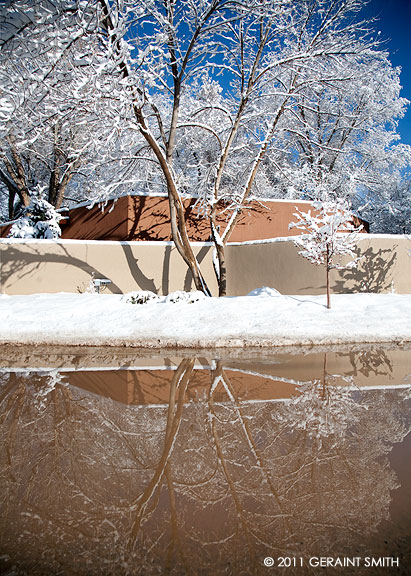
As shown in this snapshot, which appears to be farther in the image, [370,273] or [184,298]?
[370,273]

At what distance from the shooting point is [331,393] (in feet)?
16.1

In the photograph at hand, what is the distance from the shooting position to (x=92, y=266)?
575 inches

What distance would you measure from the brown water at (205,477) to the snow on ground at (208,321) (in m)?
3.17

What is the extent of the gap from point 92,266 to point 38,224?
3.99 m

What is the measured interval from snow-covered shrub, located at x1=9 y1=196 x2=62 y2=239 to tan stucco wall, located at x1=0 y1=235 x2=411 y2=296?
2.58 metres

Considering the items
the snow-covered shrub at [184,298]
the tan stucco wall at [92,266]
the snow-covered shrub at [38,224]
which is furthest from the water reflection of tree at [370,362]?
the snow-covered shrub at [38,224]

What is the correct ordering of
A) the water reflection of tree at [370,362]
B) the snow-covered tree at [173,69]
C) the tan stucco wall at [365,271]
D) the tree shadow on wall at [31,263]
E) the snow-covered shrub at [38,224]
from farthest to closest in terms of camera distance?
the snow-covered shrub at [38,224] → the tree shadow on wall at [31,263] → the tan stucco wall at [365,271] → the snow-covered tree at [173,69] → the water reflection of tree at [370,362]

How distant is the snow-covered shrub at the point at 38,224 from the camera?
1638cm

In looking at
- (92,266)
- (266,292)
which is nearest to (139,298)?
(92,266)

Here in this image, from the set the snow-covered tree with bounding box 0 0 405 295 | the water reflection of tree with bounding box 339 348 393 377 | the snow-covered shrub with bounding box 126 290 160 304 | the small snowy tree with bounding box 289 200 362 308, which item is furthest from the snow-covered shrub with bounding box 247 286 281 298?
the water reflection of tree with bounding box 339 348 393 377

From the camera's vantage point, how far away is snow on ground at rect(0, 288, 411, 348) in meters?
8.75

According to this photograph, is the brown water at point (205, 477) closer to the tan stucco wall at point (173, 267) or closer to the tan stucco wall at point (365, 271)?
the tan stucco wall at point (365, 271)

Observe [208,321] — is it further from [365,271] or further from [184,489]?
[184,489]

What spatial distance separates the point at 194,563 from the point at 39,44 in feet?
32.5
